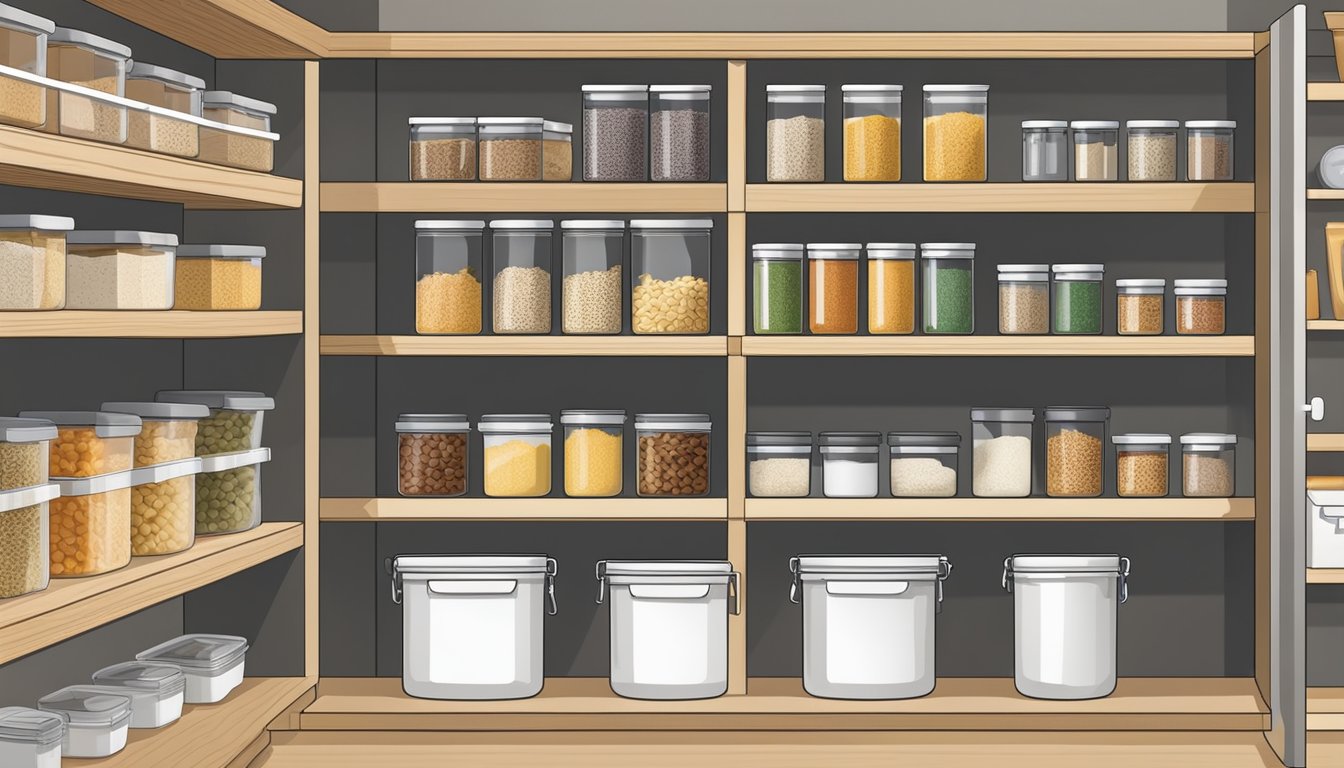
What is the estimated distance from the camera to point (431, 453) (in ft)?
8.17

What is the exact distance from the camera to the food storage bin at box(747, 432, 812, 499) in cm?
249

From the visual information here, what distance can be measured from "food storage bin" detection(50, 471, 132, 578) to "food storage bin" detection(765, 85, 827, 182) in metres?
1.33

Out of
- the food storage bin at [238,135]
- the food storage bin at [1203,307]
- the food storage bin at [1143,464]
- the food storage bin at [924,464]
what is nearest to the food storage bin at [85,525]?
the food storage bin at [238,135]

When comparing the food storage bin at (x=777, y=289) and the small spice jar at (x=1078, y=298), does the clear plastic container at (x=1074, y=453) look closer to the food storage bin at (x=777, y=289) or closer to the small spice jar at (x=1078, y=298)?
the small spice jar at (x=1078, y=298)

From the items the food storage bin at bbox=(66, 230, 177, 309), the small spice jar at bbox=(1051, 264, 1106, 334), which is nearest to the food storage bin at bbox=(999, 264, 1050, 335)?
the small spice jar at bbox=(1051, 264, 1106, 334)

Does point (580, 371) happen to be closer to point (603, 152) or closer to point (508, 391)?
point (508, 391)

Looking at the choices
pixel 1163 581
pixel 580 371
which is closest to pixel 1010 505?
pixel 1163 581

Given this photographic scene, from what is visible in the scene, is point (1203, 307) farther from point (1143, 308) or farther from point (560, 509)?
point (560, 509)

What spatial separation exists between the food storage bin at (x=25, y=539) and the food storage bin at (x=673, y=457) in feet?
3.69

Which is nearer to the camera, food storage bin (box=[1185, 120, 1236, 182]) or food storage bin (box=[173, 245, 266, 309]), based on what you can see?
food storage bin (box=[173, 245, 266, 309])

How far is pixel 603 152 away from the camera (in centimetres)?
246

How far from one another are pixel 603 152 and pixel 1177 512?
134cm

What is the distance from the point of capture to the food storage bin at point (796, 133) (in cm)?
243

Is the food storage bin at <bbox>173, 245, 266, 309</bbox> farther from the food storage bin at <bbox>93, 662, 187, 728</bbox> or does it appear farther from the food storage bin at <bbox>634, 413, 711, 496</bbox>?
the food storage bin at <bbox>634, 413, 711, 496</bbox>
